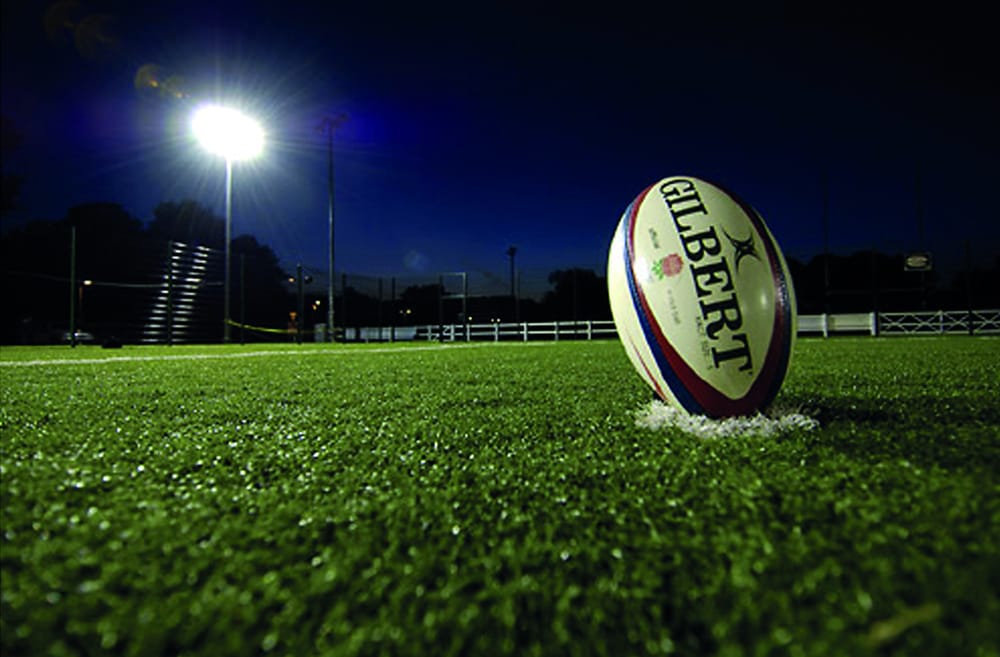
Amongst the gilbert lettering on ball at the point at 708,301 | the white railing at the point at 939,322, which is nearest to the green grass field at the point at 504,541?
the gilbert lettering on ball at the point at 708,301

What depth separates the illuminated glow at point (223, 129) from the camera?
2299 centimetres

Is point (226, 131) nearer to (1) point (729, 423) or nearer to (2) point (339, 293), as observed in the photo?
(2) point (339, 293)

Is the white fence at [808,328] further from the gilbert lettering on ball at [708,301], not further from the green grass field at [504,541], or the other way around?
the green grass field at [504,541]

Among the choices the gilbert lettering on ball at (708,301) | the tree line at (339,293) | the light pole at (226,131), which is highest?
the light pole at (226,131)

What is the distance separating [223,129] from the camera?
22984 millimetres

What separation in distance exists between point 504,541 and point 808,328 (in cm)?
2672

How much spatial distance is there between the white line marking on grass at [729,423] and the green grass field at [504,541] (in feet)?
0.22

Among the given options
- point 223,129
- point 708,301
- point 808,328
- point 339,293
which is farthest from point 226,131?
point 808,328

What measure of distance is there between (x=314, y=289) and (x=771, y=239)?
26232mm

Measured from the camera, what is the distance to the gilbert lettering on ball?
223cm

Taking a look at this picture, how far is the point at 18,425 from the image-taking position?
2506 millimetres

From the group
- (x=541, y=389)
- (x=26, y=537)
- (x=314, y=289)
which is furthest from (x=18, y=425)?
(x=314, y=289)

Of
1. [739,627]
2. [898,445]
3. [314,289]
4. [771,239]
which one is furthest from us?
[314,289]

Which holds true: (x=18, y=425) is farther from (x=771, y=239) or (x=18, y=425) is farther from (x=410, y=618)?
(x=771, y=239)
